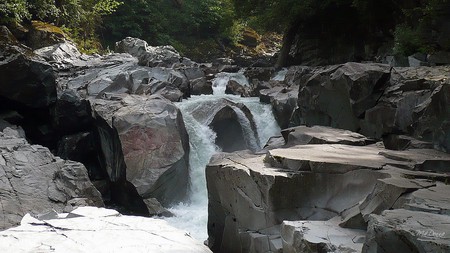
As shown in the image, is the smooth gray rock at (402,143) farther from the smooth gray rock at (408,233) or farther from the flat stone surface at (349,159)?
Answer: the smooth gray rock at (408,233)

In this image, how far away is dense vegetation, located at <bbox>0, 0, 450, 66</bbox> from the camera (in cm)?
1352

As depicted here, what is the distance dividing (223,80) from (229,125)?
22.4ft

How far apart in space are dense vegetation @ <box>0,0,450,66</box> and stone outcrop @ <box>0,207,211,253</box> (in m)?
10.6

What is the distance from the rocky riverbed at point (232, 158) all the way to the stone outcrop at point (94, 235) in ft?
0.10

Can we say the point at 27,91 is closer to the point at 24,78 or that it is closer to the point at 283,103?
the point at 24,78

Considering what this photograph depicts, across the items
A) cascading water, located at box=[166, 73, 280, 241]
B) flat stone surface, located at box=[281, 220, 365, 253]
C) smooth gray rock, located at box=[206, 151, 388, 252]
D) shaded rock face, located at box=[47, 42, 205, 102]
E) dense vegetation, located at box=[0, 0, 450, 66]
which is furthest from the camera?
shaded rock face, located at box=[47, 42, 205, 102]

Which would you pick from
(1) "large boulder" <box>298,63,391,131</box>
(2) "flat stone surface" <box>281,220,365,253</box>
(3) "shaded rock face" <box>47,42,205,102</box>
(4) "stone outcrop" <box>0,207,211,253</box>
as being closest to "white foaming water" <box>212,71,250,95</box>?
(3) "shaded rock face" <box>47,42,205,102</box>

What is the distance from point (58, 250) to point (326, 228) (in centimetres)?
299

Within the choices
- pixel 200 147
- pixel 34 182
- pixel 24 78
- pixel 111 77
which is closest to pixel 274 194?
pixel 34 182

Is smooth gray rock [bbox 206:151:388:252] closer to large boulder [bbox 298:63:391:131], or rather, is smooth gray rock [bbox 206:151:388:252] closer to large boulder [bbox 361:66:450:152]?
large boulder [bbox 361:66:450:152]

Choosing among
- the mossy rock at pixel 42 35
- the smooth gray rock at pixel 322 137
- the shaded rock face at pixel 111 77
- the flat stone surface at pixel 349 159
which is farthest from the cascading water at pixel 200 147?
the mossy rock at pixel 42 35

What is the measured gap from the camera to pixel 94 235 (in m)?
5.04

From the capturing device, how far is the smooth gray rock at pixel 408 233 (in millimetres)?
3352

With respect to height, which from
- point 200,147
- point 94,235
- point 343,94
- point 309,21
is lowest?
point 200,147
